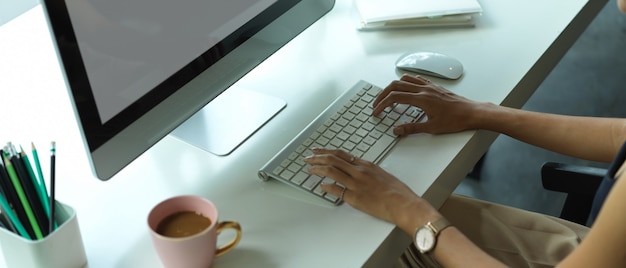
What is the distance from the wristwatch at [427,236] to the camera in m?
0.99

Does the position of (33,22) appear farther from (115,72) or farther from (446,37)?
(446,37)

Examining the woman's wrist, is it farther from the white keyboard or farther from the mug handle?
the mug handle

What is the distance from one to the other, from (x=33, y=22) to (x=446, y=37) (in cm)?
82

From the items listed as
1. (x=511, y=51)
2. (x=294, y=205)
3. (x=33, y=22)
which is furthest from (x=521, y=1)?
(x=33, y=22)

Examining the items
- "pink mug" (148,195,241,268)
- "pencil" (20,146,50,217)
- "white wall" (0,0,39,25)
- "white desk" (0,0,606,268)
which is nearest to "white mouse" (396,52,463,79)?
"white desk" (0,0,606,268)

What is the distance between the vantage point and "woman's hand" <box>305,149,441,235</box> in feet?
3.27

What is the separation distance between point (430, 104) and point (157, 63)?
1.45 ft

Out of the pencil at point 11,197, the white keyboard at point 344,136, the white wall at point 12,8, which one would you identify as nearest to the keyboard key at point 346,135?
the white keyboard at point 344,136

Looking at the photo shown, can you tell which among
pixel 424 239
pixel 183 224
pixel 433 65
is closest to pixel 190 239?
pixel 183 224

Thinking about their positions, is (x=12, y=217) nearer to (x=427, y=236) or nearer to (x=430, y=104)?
(x=427, y=236)

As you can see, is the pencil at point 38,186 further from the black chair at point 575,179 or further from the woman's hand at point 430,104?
the black chair at point 575,179

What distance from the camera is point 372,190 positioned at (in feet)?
3.34

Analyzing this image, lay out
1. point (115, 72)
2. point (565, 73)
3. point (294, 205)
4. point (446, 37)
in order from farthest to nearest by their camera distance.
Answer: point (565, 73)
point (446, 37)
point (294, 205)
point (115, 72)

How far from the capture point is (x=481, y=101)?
1.22 meters
